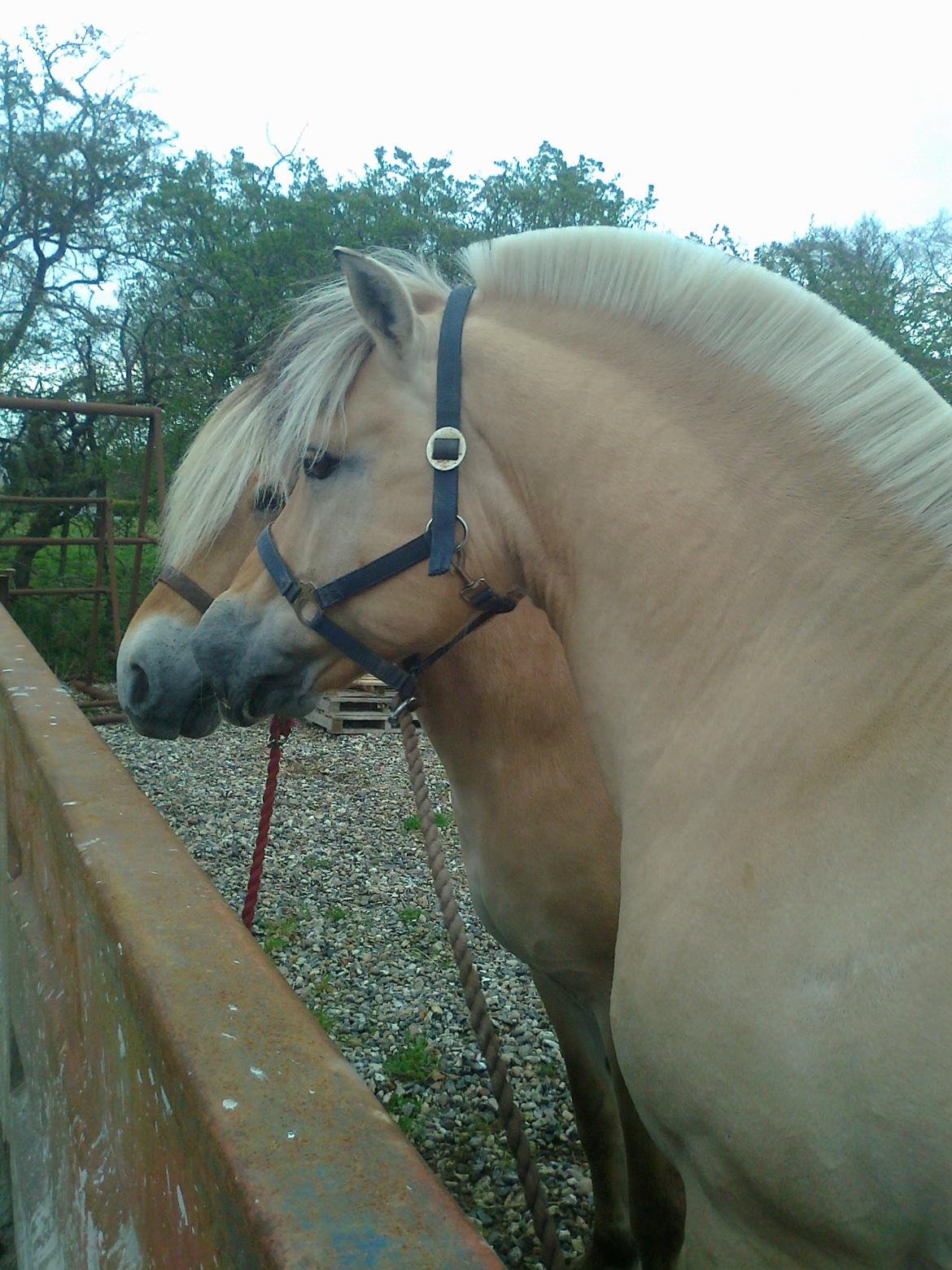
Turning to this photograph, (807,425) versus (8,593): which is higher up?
(807,425)

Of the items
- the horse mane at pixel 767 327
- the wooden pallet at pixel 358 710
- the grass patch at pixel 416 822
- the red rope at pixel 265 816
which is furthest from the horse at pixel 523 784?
the wooden pallet at pixel 358 710

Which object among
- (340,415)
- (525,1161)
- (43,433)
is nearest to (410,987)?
(525,1161)

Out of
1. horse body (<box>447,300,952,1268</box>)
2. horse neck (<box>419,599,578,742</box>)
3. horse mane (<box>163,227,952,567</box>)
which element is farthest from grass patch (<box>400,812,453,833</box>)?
horse body (<box>447,300,952,1268</box>)

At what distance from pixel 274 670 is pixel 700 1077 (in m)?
1.16

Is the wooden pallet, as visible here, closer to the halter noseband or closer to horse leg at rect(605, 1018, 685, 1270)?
horse leg at rect(605, 1018, 685, 1270)

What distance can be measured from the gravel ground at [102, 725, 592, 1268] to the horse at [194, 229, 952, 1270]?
1797 millimetres

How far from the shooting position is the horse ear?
1675mm

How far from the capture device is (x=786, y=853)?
1201 mm

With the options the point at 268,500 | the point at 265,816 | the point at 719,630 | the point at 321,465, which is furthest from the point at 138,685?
the point at 719,630

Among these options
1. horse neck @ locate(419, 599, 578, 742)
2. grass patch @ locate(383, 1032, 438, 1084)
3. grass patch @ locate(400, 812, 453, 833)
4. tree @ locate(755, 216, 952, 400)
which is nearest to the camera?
horse neck @ locate(419, 599, 578, 742)

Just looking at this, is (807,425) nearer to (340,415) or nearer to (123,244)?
(340,415)

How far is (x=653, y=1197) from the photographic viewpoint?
2.11 m

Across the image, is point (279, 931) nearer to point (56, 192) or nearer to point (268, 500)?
point (268, 500)

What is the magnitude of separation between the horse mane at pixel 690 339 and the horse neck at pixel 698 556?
4cm
